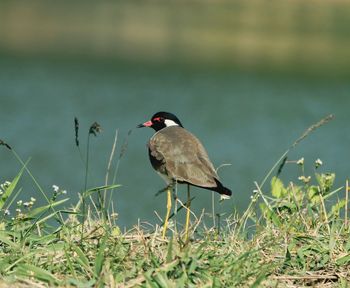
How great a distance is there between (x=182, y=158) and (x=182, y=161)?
0.07 feet

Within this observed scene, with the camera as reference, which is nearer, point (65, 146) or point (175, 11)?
point (65, 146)

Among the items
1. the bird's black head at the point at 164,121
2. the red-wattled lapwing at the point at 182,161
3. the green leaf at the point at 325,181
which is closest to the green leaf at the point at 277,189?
the green leaf at the point at 325,181

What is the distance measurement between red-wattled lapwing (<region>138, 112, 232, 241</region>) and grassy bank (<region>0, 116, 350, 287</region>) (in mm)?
312

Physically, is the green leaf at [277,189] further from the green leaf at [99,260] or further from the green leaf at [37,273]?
the green leaf at [37,273]

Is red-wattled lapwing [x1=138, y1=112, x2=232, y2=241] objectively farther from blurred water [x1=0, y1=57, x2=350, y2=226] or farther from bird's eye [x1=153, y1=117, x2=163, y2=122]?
blurred water [x1=0, y1=57, x2=350, y2=226]

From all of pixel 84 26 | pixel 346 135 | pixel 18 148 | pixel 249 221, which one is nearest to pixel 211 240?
pixel 249 221

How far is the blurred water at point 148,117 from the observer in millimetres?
11969

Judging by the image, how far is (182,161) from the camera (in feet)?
15.5

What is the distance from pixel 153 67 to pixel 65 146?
407 inches

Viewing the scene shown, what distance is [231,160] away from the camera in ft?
45.8

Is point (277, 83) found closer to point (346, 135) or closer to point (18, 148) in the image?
point (346, 135)

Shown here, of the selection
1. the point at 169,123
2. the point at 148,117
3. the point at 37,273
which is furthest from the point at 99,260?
the point at 148,117

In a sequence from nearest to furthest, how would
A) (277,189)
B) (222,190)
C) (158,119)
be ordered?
(222,190)
(277,189)
(158,119)

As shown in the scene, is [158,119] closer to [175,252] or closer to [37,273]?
[175,252]
